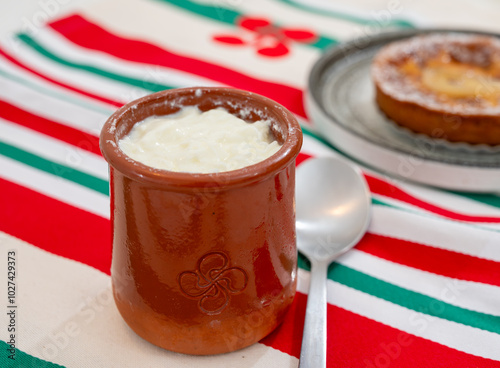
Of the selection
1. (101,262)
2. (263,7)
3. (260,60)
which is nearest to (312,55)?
(260,60)

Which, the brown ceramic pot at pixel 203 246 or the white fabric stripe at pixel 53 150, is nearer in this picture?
the brown ceramic pot at pixel 203 246

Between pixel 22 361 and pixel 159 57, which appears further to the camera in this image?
pixel 159 57

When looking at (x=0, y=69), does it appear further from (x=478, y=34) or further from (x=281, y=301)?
(x=478, y=34)

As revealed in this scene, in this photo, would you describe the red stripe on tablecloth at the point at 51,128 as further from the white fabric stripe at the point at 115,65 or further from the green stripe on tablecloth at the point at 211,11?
the green stripe on tablecloth at the point at 211,11

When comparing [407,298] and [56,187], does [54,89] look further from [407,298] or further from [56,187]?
[407,298]

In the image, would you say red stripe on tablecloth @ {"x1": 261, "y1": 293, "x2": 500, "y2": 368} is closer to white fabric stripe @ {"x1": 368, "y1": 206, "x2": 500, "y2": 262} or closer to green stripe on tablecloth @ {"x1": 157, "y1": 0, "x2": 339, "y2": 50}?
white fabric stripe @ {"x1": 368, "y1": 206, "x2": 500, "y2": 262}

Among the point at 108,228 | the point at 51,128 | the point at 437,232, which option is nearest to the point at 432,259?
the point at 437,232

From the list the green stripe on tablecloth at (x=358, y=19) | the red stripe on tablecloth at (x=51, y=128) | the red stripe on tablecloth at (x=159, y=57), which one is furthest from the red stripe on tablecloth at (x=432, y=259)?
the green stripe on tablecloth at (x=358, y=19)

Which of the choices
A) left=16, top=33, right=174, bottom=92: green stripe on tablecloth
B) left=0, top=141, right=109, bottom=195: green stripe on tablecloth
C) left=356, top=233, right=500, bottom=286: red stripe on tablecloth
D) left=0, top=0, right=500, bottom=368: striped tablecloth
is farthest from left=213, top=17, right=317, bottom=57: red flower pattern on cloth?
left=356, top=233, right=500, bottom=286: red stripe on tablecloth
